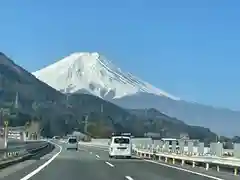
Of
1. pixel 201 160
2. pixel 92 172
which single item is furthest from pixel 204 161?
pixel 92 172

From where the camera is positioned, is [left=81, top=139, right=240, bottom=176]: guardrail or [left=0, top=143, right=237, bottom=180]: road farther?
[left=81, top=139, right=240, bottom=176]: guardrail

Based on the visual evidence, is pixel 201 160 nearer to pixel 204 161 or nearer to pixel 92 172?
pixel 204 161

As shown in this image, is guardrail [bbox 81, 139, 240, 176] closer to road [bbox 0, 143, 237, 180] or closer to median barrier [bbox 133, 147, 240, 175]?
median barrier [bbox 133, 147, 240, 175]

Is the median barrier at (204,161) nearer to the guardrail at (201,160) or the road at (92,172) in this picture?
the guardrail at (201,160)

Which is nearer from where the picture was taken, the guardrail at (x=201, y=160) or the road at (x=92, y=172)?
the road at (x=92, y=172)

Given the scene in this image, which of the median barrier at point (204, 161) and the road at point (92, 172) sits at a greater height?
the median barrier at point (204, 161)

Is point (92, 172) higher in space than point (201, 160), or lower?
lower

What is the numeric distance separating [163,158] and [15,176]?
24.4 metres

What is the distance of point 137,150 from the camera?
60344 mm

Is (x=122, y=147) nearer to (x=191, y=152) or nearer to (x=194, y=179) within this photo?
(x=191, y=152)

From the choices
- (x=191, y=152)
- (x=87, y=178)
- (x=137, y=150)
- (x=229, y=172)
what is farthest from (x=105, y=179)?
(x=137, y=150)

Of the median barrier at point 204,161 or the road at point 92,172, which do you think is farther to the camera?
the median barrier at point 204,161

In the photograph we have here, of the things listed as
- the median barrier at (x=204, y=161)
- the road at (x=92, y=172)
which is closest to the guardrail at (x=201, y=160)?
the median barrier at (x=204, y=161)

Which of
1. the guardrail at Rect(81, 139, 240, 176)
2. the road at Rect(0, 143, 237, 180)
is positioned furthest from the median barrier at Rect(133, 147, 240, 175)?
the road at Rect(0, 143, 237, 180)
